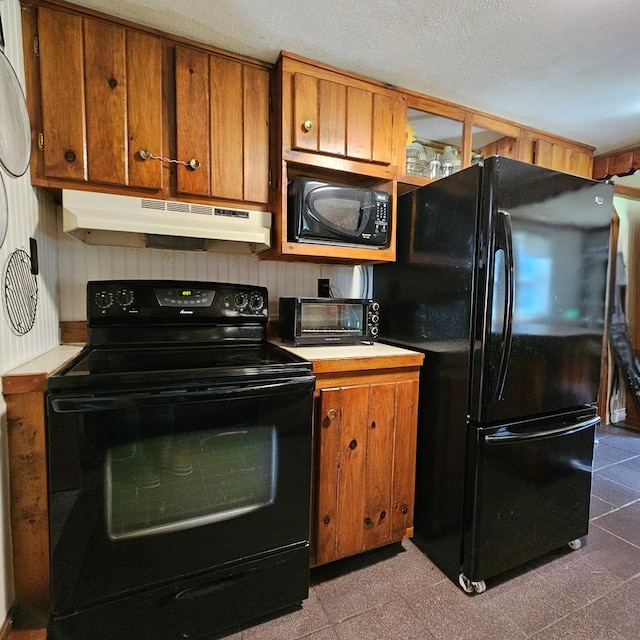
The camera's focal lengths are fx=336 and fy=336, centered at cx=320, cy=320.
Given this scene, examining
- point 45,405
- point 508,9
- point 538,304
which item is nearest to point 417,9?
point 508,9

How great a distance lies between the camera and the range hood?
4.25ft

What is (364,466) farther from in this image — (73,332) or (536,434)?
(73,332)

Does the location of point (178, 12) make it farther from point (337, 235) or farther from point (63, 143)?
point (337, 235)

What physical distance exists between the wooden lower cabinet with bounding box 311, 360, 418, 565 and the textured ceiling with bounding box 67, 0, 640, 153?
4.69 feet

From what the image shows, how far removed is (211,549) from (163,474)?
0.33 metres

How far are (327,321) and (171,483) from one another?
3.12ft

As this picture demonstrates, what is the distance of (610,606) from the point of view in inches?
53.0

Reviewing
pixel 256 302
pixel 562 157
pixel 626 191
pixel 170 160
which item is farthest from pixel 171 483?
pixel 626 191

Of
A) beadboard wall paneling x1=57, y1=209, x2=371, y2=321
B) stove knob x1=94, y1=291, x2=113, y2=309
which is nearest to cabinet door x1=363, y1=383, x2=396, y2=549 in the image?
beadboard wall paneling x1=57, y1=209, x2=371, y2=321

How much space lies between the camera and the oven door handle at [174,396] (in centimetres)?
96

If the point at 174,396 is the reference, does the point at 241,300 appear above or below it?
above

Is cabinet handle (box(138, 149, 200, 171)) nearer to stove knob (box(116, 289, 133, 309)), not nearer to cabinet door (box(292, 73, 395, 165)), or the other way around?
cabinet door (box(292, 73, 395, 165))

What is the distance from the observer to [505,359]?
133 cm

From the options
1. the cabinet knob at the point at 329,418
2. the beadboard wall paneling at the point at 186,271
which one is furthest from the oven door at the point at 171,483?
the beadboard wall paneling at the point at 186,271
